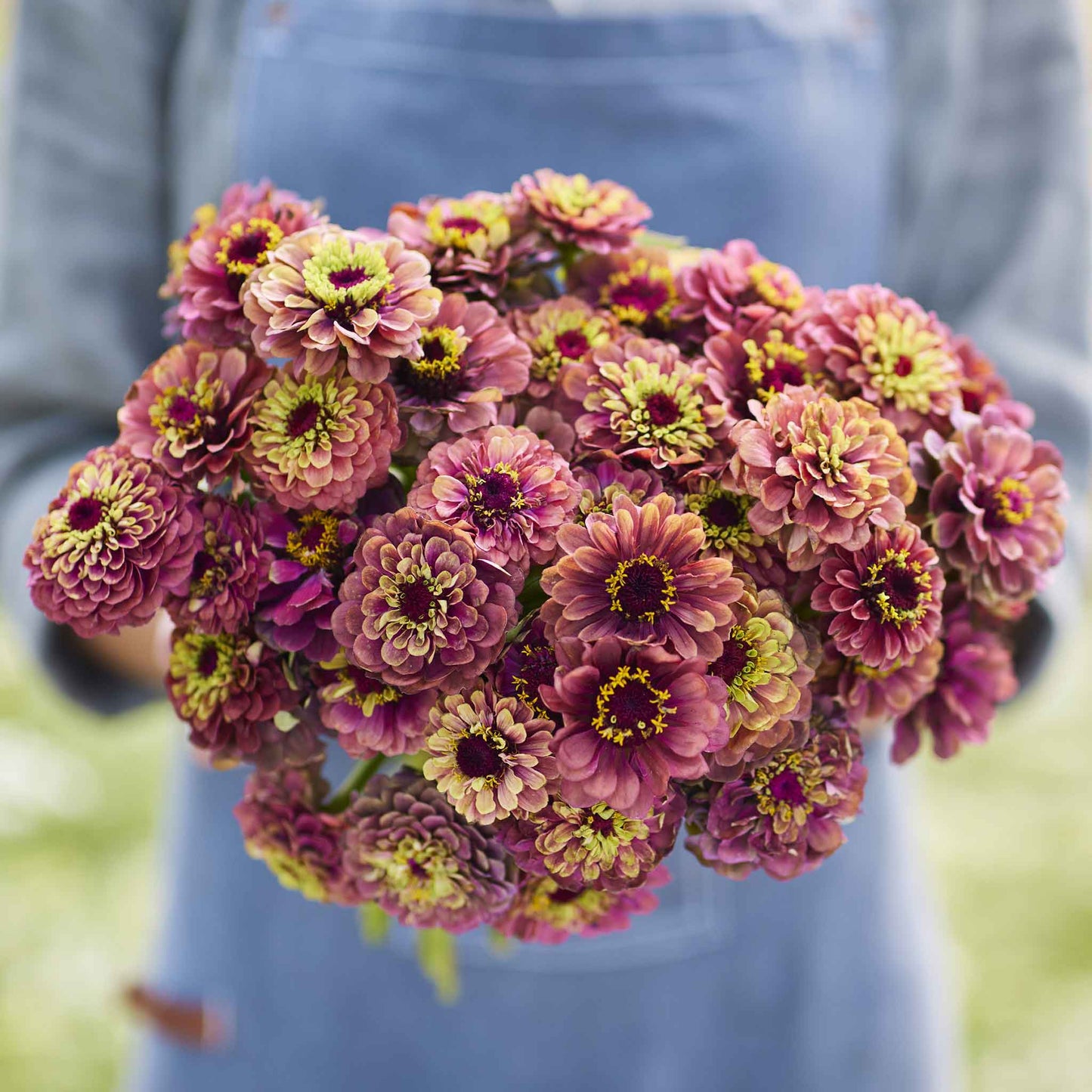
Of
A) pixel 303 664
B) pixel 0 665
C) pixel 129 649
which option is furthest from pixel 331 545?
→ pixel 0 665

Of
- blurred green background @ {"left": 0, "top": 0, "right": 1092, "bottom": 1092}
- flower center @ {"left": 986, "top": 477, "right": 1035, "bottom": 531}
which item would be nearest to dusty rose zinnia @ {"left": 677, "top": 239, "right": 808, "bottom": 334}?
flower center @ {"left": 986, "top": 477, "right": 1035, "bottom": 531}

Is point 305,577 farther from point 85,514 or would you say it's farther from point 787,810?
point 787,810

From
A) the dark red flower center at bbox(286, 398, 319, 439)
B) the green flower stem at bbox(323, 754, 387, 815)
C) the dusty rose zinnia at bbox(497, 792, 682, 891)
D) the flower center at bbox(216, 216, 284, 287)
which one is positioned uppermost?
the flower center at bbox(216, 216, 284, 287)

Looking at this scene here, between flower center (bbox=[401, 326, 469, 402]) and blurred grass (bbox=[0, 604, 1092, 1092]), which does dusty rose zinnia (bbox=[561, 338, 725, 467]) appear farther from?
blurred grass (bbox=[0, 604, 1092, 1092])

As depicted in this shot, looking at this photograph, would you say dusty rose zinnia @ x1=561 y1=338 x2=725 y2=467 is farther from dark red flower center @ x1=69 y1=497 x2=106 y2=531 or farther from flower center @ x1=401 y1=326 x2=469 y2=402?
dark red flower center @ x1=69 y1=497 x2=106 y2=531

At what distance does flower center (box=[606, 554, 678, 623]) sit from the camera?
12.8 inches

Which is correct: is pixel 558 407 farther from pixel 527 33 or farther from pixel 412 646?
pixel 527 33

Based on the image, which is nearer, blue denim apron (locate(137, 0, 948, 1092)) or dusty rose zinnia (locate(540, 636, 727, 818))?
dusty rose zinnia (locate(540, 636, 727, 818))

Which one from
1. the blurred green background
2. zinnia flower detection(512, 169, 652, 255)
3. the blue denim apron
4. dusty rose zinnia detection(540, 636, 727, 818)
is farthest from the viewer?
the blurred green background

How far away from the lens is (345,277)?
0.36m

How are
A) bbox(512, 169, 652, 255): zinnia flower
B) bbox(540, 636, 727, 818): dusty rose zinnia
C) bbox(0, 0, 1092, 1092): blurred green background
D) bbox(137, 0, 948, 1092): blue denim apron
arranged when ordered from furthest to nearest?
1. bbox(0, 0, 1092, 1092): blurred green background
2. bbox(137, 0, 948, 1092): blue denim apron
3. bbox(512, 169, 652, 255): zinnia flower
4. bbox(540, 636, 727, 818): dusty rose zinnia

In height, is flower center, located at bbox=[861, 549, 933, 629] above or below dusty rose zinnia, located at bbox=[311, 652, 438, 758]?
above

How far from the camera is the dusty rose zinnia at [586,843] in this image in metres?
0.34

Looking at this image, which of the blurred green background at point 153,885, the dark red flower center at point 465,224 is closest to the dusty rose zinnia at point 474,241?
the dark red flower center at point 465,224
